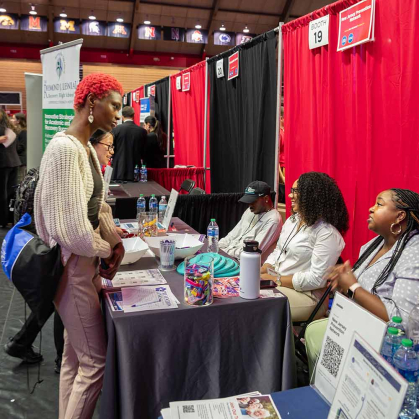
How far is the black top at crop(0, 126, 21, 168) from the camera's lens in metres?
5.53

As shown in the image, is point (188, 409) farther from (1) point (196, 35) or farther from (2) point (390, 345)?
(1) point (196, 35)

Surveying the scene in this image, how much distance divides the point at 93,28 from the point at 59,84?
33.1ft

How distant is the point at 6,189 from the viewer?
5797 millimetres

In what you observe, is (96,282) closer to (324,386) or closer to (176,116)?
(324,386)

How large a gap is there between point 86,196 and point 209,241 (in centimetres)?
106

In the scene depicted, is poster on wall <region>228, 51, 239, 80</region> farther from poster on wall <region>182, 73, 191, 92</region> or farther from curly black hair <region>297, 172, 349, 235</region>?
curly black hair <region>297, 172, 349, 235</region>

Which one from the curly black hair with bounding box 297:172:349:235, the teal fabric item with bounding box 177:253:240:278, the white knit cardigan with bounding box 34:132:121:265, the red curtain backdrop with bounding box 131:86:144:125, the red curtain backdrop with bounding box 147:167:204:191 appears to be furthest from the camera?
the red curtain backdrop with bounding box 131:86:144:125

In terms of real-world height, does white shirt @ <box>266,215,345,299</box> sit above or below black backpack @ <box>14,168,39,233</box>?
below

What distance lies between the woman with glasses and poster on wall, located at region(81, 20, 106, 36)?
11345 millimetres

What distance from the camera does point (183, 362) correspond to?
1595 mm

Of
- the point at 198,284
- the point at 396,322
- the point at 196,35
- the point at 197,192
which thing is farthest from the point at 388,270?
the point at 196,35

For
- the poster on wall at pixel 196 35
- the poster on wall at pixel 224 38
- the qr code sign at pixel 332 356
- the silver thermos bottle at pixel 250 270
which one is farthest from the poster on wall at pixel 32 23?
the qr code sign at pixel 332 356

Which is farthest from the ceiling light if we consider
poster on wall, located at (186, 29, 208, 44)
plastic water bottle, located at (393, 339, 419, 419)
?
plastic water bottle, located at (393, 339, 419, 419)

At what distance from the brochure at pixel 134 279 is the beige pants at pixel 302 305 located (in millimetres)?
741
